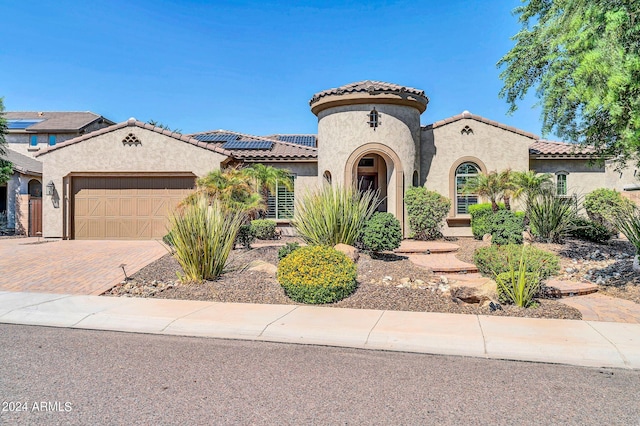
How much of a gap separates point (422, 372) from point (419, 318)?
2314 millimetres

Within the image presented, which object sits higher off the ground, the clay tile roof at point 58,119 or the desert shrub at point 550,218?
the clay tile roof at point 58,119

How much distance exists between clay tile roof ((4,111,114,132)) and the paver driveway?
21.1 m

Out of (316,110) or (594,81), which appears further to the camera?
(316,110)

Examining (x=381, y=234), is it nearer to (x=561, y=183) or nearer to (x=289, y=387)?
(x=289, y=387)

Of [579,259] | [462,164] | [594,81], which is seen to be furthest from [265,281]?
[462,164]

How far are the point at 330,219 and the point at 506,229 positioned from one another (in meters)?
5.83

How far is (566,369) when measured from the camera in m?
5.16

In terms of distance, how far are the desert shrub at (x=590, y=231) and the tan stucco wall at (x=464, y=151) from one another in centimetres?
411

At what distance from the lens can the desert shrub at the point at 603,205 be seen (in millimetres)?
16519

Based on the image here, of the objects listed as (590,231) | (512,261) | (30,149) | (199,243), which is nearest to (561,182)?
(590,231)

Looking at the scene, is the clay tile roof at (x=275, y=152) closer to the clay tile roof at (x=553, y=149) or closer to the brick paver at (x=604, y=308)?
the clay tile roof at (x=553, y=149)

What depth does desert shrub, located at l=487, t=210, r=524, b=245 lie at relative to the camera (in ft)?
42.9

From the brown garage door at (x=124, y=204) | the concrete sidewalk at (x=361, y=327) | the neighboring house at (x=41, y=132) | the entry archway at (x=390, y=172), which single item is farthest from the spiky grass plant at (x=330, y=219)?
the neighboring house at (x=41, y=132)

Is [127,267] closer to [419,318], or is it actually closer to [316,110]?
[419,318]
